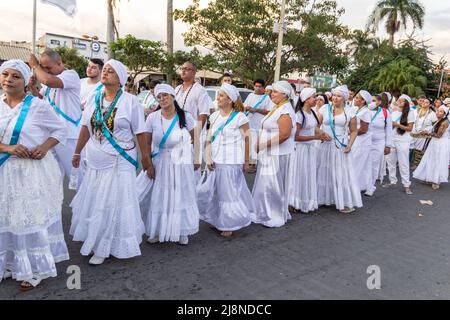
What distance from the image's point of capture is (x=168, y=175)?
4.45m

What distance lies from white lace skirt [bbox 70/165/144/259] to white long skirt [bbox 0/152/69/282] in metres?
0.43

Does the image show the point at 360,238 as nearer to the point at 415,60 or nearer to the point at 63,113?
the point at 63,113

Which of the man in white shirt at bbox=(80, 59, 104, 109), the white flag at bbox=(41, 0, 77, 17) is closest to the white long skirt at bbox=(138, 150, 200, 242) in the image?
the man in white shirt at bbox=(80, 59, 104, 109)

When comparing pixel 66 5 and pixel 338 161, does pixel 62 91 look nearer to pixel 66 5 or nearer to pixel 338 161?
pixel 66 5

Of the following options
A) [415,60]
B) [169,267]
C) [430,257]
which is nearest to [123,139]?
[169,267]

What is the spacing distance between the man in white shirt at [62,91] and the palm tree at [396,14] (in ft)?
136

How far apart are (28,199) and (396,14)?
4401 centimetres

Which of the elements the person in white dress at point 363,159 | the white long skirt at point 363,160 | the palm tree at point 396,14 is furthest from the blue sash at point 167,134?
the palm tree at point 396,14

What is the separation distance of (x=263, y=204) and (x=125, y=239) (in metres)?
Result: 2.27

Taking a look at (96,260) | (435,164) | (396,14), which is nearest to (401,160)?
(435,164)

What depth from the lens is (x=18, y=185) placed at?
329cm

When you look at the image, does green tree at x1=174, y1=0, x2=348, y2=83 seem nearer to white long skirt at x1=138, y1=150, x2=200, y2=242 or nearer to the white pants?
the white pants

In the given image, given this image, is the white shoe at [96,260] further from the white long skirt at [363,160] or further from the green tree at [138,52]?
the green tree at [138,52]

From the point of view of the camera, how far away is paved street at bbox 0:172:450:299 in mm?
3539
